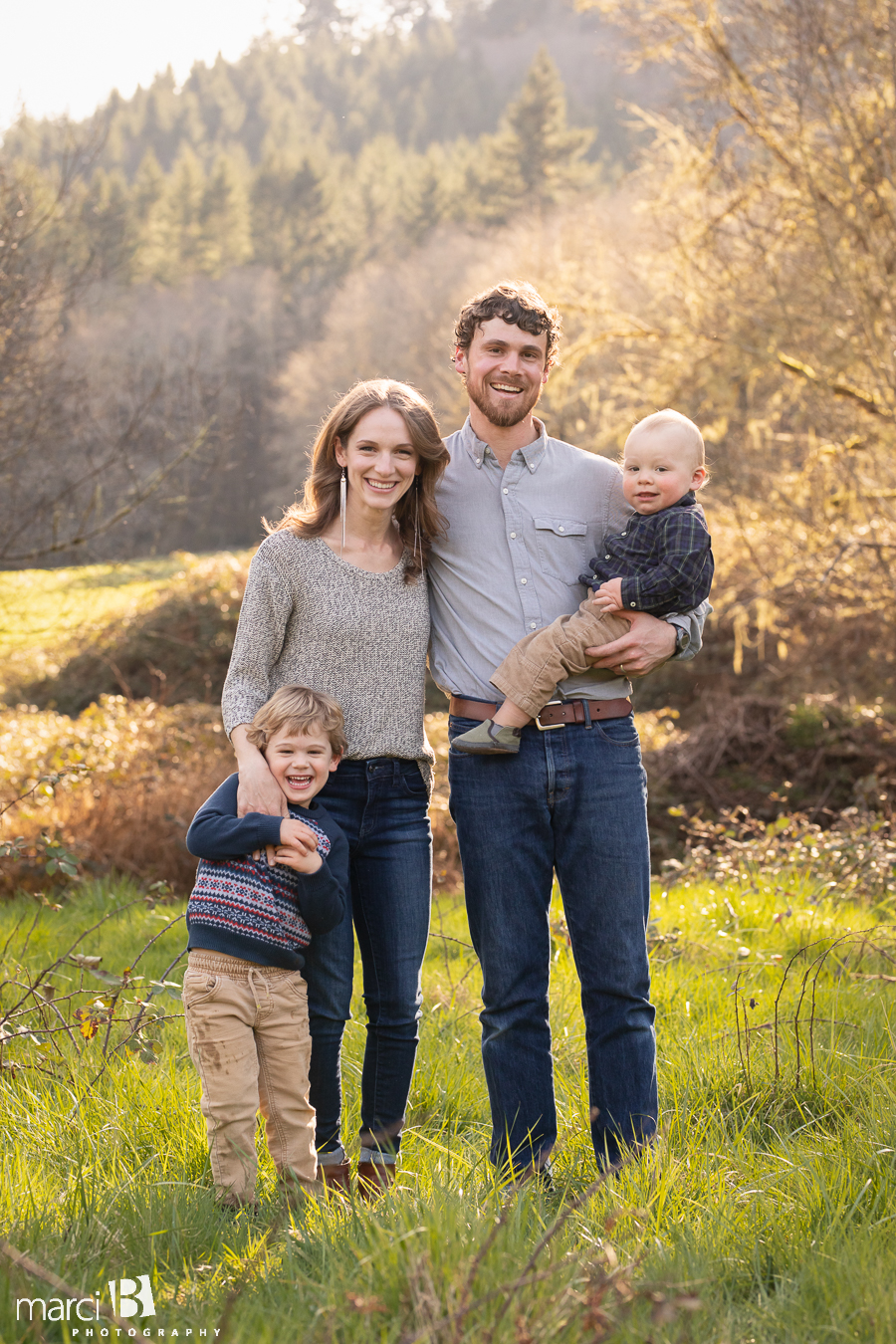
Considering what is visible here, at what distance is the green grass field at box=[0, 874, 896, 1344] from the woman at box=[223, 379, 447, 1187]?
26cm

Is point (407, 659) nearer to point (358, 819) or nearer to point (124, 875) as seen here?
point (358, 819)

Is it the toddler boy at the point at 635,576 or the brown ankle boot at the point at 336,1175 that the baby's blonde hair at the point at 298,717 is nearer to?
the toddler boy at the point at 635,576

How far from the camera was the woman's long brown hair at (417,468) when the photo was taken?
295 centimetres

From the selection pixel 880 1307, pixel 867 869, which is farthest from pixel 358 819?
pixel 867 869

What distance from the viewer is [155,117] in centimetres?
6619

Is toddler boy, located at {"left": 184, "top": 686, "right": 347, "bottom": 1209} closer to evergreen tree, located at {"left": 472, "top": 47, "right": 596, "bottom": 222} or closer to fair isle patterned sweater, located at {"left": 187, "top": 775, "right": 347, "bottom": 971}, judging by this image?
fair isle patterned sweater, located at {"left": 187, "top": 775, "right": 347, "bottom": 971}

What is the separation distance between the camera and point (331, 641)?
115 inches

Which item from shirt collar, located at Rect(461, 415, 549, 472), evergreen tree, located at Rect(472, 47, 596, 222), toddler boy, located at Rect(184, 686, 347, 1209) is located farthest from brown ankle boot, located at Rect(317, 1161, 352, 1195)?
evergreen tree, located at Rect(472, 47, 596, 222)

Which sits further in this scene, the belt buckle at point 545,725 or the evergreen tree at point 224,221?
the evergreen tree at point 224,221

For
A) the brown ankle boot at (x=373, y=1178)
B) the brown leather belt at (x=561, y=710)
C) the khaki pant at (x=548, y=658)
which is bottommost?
the brown ankle boot at (x=373, y=1178)

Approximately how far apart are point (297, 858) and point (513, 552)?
1042mm

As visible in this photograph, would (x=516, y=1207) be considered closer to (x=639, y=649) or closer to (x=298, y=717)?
(x=298, y=717)

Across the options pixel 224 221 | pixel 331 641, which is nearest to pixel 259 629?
pixel 331 641

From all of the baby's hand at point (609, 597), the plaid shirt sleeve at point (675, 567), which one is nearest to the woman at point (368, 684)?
the baby's hand at point (609, 597)
